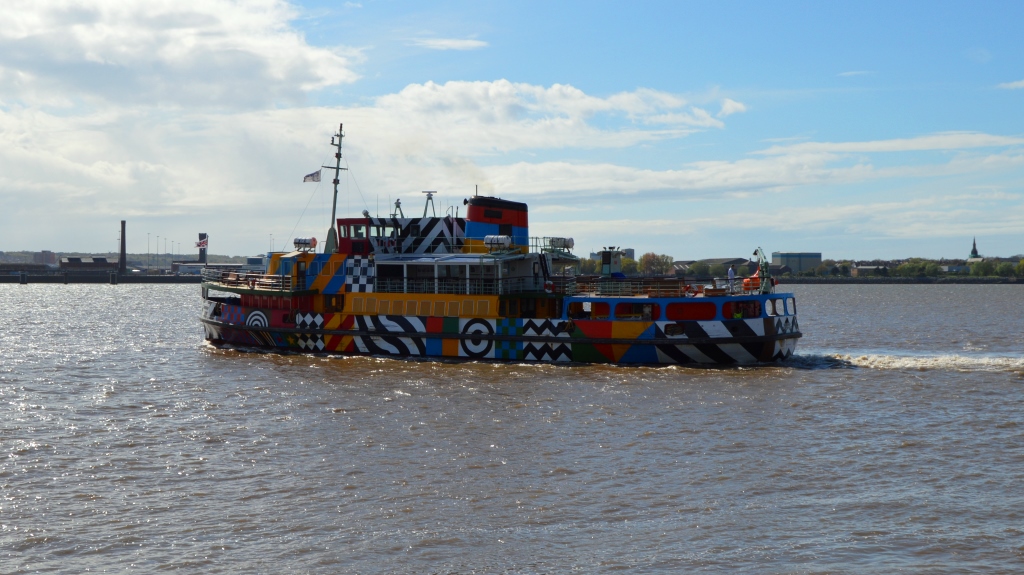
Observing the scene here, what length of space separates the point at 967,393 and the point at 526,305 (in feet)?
50.2

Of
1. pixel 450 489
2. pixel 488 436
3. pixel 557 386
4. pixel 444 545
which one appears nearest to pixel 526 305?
pixel 557 386

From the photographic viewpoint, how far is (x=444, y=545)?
14188 millimetres

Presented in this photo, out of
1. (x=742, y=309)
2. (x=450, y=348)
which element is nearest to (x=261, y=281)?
(x=450, y=348)

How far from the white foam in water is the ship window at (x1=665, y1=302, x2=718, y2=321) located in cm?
621

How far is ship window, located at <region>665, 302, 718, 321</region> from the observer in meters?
32.8

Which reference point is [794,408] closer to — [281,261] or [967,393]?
[967,393]

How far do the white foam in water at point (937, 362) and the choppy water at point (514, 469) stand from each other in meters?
0.28

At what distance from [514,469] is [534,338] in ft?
52.3

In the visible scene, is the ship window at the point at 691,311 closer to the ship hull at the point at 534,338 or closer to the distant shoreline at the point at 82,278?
the ship hull at the point at 534,338

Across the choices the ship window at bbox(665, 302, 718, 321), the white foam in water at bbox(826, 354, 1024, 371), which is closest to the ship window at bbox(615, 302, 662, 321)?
the ship window at bbox(665, 302, 718, 321)

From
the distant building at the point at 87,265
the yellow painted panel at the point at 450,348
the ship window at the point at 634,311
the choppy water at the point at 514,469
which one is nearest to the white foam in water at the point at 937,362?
the choppy water at the point at 514,469

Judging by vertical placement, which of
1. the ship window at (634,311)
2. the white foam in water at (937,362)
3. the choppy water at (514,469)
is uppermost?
the ship window at (634,311)

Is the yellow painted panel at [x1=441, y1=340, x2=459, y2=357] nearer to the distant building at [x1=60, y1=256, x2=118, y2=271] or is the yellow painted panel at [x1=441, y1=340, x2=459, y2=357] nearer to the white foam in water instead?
the white foam in water

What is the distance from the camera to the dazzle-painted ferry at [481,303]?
33.2 meters
